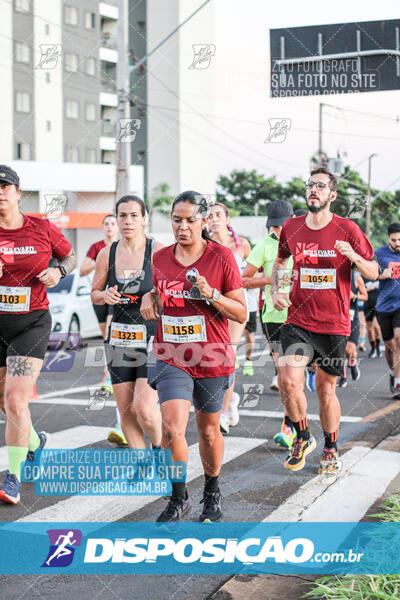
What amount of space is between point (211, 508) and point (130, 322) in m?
1.56

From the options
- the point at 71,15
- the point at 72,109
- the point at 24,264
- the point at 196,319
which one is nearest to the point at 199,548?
the point at 196,319

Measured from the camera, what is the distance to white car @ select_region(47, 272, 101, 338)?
1623cm

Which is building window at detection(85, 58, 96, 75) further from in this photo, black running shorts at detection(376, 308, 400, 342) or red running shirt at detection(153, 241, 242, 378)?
red running shirt at detection(153, 241, 242, 378)

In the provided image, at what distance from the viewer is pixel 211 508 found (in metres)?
5.21

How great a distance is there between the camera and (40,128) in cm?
4853

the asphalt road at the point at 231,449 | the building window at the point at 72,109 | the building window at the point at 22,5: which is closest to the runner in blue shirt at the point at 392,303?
the asphalt road at the point at 231,449

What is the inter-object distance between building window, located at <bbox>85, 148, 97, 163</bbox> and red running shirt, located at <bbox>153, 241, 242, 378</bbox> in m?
52.5

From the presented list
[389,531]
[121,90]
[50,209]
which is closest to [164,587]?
[389,531]

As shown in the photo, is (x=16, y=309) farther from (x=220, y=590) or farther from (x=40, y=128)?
(x=40, y=128)

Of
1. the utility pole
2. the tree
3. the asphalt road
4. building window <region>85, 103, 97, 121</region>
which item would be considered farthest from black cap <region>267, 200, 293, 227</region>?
building window <region>85, 103, 97, 121</region>

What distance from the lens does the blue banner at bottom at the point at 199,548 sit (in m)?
4.34

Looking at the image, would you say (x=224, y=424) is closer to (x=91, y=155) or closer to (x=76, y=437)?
(x=76, y=437)

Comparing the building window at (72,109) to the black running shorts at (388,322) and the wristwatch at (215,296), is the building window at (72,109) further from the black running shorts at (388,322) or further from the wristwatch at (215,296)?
the wristwatch at (215,296)

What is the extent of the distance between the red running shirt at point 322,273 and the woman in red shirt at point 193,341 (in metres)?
1.36
